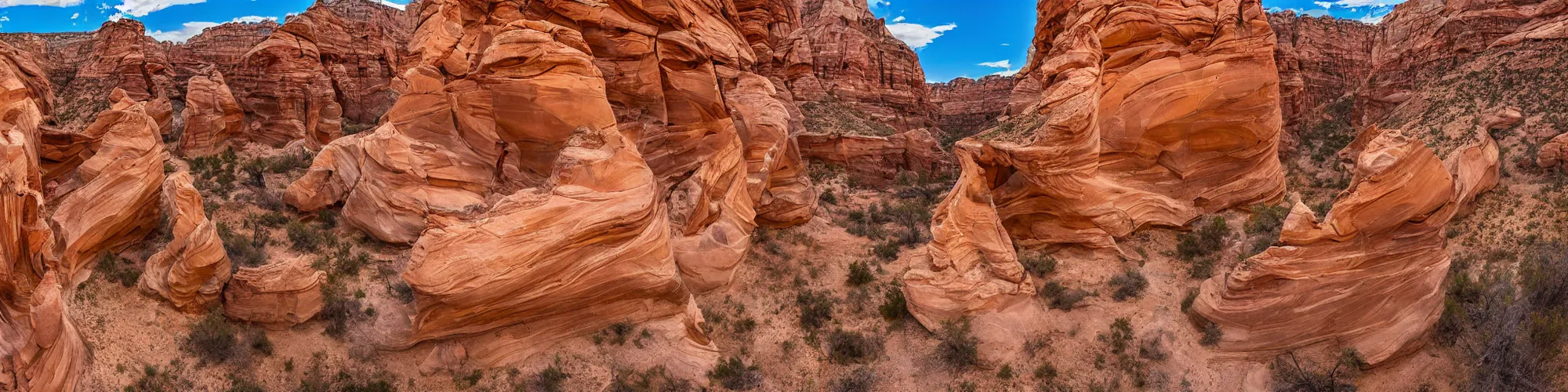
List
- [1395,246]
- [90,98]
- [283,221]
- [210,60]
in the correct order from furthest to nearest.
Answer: [210,60] → [90,98] → [283,221] → [1395,246]

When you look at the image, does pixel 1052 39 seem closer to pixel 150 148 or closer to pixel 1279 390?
pixel 1279 390

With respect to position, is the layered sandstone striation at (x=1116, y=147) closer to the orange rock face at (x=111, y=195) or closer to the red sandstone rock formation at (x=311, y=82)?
the orange rock face at (x=111, y=195)

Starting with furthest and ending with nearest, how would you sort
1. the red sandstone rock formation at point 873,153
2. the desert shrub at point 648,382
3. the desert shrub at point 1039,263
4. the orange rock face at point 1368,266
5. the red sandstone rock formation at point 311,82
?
the red sandstone rock formation at point 873,153 → the red sandstone rock formation at point 311,82 → the desert shrub at point 1039,263 → the desert shrub at point 648,382 → the orange rock face at point 1368,266

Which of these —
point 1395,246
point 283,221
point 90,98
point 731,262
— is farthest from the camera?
point 90,98

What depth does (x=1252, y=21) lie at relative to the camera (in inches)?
845

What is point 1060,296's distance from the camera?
21.1m

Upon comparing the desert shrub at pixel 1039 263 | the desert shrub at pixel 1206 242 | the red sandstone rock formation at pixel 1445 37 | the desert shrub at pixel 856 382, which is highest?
the red sandstone rock formation at pixel 1445 37

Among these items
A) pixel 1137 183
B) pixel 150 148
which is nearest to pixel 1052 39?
pixel 1137 183

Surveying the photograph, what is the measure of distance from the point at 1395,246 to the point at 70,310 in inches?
1031

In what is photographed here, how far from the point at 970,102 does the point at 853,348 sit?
53.7 m

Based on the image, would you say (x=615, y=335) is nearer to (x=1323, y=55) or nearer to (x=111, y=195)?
(x=111, y=195)

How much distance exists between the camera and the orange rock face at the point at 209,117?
30.9 metres

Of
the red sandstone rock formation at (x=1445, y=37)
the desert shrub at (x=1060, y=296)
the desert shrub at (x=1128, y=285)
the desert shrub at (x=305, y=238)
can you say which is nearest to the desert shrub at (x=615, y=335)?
the desert shrub at (x=305, y=238)

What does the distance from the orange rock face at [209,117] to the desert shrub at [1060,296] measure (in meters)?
31.1
